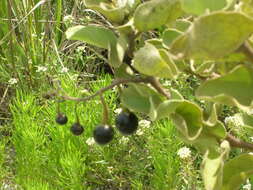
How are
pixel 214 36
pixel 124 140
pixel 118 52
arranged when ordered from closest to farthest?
pixel 214 36
pixel 118 52
pixel 124 140

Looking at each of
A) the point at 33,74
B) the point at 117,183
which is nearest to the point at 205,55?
the point at 117,183

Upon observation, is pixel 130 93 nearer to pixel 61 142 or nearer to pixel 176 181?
pixel 176 181

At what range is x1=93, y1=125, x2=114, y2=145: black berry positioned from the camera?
845 mm

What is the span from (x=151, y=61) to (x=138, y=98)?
0.41 ft

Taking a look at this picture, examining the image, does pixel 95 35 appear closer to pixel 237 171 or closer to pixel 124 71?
Answer: pixel 124 71

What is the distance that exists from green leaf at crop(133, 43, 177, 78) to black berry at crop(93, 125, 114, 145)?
21 centimetres

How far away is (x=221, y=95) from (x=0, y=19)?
314cm

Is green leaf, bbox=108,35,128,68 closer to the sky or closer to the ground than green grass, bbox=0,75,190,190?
closer to the sky

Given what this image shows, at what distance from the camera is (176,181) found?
2.11m

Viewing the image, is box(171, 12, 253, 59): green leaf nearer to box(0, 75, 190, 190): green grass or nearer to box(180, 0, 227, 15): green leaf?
box(180, 0, 227, 15): green leaf

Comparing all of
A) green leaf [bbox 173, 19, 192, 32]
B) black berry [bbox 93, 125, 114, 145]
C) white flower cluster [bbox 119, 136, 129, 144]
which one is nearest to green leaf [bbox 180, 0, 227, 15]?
green leaf [bbox 173, 19, 192, 32]

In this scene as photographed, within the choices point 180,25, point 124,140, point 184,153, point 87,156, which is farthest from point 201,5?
point 87,156

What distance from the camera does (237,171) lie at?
0.86 meters

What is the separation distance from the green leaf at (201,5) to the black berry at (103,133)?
0.92ft
